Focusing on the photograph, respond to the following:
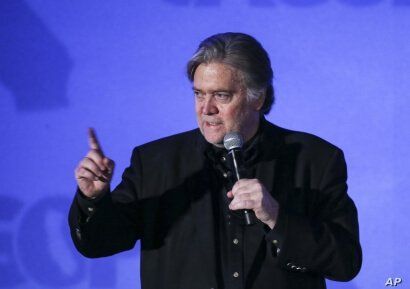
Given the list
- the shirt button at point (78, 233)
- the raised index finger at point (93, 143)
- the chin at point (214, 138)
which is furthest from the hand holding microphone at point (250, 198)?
the shirt button at point (78, 233)

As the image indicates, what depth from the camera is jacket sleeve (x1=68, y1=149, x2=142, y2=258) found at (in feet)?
6.05

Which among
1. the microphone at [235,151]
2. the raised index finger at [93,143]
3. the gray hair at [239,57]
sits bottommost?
the microphone at [235,151]

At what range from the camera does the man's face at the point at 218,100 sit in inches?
77.7

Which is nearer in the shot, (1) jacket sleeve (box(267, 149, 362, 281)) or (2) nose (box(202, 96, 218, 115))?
(1) jacket sleeve (box(267, 149, 362, 281))

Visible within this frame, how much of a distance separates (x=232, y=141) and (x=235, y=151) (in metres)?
0.04

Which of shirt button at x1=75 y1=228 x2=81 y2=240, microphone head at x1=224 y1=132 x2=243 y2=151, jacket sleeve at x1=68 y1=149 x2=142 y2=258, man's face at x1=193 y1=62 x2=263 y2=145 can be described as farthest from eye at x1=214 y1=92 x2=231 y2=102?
shirt button at x1=75 y1=228 x2=81 y2=240

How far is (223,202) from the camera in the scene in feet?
6.48

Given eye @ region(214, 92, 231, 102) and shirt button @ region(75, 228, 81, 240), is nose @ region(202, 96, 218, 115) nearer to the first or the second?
eye @ region(214, 92, 231, 102)

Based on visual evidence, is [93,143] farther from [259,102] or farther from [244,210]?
[259,102]

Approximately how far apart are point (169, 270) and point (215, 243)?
15 cm

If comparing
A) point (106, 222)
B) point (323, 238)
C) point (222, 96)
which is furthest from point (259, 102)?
point (106, 222)

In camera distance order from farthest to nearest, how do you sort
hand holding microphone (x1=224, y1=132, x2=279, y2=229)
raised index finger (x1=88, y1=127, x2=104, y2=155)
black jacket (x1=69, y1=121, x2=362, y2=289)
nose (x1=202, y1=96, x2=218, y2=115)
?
nose (x1=202, y1=96, x2=218, y2=115) → black jacket (x1=69, y1=121, x2=362, y2=289) → raised index finger (x1=88, y1=127, x2=104, y2=155) → hand holding microphone (x1=224, y1=132, x2=279, y2=229)

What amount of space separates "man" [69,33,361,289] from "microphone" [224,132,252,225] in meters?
0.06

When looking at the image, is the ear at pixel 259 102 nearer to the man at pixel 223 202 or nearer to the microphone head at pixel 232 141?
the man at pixel 223 202
